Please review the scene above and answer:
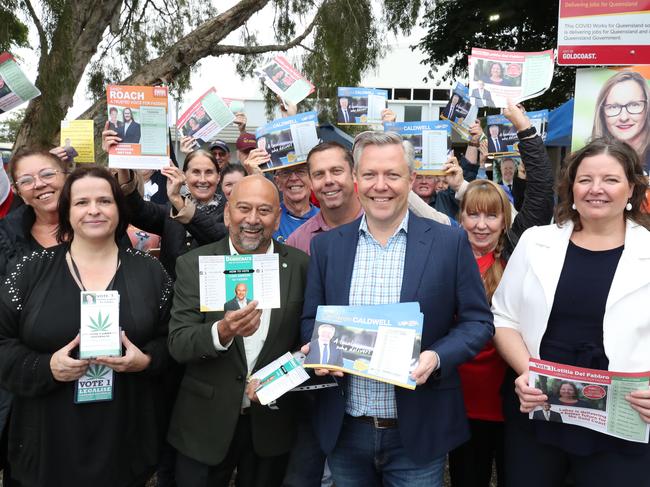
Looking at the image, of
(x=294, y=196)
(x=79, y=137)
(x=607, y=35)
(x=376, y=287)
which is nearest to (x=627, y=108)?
(x=607, y=35)

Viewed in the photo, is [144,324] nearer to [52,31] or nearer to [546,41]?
[52,31]

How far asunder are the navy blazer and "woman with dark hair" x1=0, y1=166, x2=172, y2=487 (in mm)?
859

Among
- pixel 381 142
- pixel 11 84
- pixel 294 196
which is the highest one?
pixel 11 84

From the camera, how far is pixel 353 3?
862 cm

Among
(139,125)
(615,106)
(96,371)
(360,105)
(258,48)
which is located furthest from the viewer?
(258,48)

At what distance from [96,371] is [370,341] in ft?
4.38

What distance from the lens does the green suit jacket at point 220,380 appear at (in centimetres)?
246

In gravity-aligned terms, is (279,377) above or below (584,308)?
below

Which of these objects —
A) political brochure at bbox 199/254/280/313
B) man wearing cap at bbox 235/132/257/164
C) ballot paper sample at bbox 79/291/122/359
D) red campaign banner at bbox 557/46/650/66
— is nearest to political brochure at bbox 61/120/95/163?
man wearing cap at bbox 235/132/257/164

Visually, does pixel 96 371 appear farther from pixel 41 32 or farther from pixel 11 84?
pixel 41 32

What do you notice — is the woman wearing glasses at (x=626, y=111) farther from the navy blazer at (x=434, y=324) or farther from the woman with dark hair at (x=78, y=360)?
the woman with dark hair at (x=78, y=360)

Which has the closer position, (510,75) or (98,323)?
(98,323)

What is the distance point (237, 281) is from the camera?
223 centimetres

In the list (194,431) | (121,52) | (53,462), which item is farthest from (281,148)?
(121,52)
